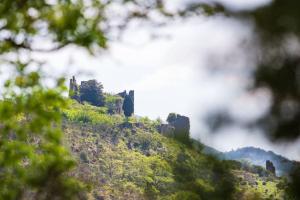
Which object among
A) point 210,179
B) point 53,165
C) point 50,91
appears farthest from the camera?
point 210,179

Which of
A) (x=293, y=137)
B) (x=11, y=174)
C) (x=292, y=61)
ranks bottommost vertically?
(x=11, y=174)

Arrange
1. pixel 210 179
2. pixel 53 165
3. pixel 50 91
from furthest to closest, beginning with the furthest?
pixel 210 179
pixel 53 165
pixel 50 91

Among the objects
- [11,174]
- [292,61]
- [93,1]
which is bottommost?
[11,174]

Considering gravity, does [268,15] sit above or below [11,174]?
above

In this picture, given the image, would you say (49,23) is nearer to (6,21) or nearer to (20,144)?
(6,21)

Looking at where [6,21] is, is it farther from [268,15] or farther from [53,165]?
[268,15]

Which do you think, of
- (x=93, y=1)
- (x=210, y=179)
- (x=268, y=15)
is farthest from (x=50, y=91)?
(x=210, y=179)

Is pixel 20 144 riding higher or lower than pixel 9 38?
lower

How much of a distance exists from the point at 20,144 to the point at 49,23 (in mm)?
2001

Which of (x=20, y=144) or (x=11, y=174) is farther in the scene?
(x=11, y=174)

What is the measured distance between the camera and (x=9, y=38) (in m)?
9.45

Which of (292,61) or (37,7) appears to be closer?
(37,7)

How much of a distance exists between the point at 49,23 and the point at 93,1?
2.78 feet

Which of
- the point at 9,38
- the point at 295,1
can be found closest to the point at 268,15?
the point at 295,1
